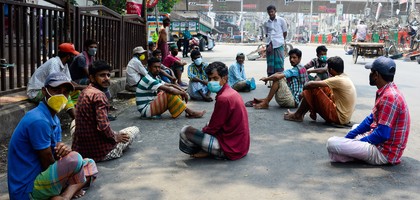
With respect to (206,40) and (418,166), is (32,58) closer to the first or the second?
(418,166)

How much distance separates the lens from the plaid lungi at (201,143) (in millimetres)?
4879

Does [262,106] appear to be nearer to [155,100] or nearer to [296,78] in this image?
[296,78]

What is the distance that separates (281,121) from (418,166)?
8.27ft

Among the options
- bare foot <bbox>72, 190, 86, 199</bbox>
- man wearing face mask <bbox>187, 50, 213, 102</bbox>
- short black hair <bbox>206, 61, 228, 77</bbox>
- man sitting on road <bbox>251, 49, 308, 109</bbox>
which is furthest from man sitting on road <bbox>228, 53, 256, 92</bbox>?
bare foot <bbox>72, 190, 86, 199</bbox>

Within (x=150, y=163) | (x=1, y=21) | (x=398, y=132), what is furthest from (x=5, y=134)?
(x=398, y=132)

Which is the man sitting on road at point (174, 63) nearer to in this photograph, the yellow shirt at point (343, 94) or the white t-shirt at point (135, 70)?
the white t-shirt at point (135, 70)

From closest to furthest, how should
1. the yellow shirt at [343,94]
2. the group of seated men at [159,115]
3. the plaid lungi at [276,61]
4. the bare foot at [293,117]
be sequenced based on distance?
the group of seated men at [159,115], the yellow shirt at [343,94], the bare foot at [293,117], the plaid lungi at [276,61]

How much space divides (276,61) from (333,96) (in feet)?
13.4

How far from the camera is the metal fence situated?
20.6 feet

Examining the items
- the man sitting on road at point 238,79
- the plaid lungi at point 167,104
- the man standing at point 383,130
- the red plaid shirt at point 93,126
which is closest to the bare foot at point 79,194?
the red plaid shirt at point 93,126

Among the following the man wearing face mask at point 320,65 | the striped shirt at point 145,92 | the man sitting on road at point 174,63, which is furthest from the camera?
the man sitting on road at point 174,63

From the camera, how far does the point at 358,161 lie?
15.7 feet

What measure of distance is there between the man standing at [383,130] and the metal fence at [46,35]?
3.99 meters

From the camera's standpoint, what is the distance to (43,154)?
347cm
